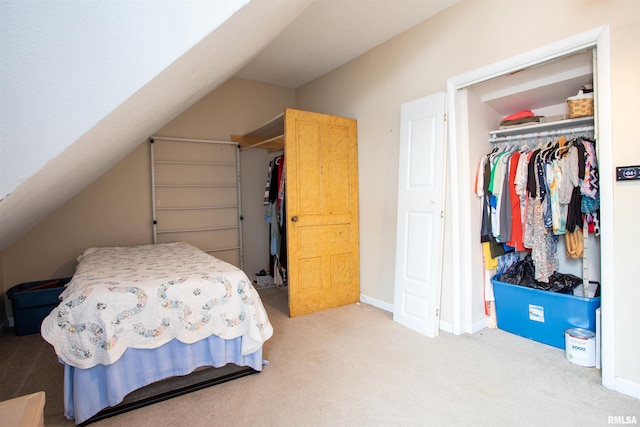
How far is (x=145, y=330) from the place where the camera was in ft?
5.91

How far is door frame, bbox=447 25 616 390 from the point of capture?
192 cm

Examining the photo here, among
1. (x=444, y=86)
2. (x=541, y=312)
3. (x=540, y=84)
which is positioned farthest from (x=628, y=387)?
(x=444, y=86)

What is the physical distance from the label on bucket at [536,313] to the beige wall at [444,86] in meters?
0.61

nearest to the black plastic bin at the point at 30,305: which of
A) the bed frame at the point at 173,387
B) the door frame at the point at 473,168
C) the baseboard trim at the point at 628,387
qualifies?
the bed frame at the point at 173,387

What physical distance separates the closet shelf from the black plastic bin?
13.1 ft

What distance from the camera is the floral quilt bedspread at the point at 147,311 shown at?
1663 mm

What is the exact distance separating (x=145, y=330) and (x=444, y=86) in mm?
2740

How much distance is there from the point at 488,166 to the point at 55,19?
2833 mm

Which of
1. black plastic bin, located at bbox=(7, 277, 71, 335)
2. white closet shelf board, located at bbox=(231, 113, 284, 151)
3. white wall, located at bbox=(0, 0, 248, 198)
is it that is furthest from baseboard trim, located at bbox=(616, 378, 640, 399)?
black plastic bin, located at bbox=(7, 277, 71, 335)

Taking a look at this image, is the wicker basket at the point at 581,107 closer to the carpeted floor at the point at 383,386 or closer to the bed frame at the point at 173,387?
the carpeted floor at the point at 383,386

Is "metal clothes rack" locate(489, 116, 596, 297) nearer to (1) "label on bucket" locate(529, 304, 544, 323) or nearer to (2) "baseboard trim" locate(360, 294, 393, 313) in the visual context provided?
(1) "label on bucket" locate(529, 304, 544, 323)

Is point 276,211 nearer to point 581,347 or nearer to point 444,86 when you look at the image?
point 444,86

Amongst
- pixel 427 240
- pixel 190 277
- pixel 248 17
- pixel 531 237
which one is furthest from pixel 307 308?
pixel 248 17

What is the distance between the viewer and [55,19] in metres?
0.88
